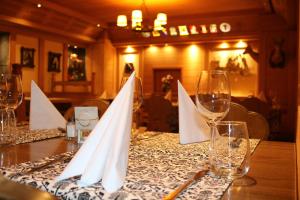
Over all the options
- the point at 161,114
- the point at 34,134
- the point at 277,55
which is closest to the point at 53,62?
the point at 161,114

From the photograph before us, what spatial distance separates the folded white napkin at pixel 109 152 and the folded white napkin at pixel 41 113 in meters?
0.89

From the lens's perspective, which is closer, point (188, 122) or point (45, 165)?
point (45, 165)

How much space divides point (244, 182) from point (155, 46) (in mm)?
8410

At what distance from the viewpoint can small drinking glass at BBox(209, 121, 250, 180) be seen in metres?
0.82

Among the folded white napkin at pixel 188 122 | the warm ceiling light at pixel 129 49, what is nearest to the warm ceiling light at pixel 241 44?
the warm ceiling light at pixel 129 49

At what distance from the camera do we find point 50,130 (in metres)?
1.66

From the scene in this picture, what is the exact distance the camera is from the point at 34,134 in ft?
4.94

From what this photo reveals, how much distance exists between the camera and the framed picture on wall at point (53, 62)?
8008 mm

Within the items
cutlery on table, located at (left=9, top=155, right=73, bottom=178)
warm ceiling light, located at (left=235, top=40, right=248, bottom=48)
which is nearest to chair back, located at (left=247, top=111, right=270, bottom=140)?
cutlery on table, located at (left=9, top=155, right=73, bottom=178)

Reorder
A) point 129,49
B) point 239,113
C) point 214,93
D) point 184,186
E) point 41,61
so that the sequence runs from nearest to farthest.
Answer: point 184,186
point 214,93
point 239,113
point 41,61
point 129,49

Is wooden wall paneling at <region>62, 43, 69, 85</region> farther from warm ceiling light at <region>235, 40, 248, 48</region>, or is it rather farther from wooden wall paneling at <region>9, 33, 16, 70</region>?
warm ceiling light at <region>235, 40, 248, 48</region>

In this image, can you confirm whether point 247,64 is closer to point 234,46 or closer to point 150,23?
point 234,46

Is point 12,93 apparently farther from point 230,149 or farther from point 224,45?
point 224,45

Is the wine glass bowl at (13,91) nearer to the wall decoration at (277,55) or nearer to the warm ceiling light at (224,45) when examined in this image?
the wall decoration at (277,55)
